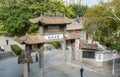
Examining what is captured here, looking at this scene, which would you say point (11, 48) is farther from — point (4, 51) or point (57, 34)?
point (57, 34)

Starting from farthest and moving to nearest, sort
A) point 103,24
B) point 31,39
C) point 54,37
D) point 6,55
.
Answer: point 103,24, point 6,55, point 54,37, point 31,39

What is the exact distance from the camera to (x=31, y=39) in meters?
24.5

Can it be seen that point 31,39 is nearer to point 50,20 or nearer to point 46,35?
point 46,35

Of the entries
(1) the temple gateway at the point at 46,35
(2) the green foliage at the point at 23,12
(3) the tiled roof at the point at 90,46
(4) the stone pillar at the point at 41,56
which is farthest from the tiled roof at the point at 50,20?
(2) the green foliage at the point at 23,12

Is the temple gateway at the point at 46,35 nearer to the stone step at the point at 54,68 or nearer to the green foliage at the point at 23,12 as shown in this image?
the stone step at the point at 54,68

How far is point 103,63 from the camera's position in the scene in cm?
2928

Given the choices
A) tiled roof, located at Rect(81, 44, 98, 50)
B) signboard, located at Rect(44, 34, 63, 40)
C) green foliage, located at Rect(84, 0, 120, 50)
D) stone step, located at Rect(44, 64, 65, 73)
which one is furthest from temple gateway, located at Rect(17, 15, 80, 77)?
green foliage, located at Rect(84, 0, 120, 50)

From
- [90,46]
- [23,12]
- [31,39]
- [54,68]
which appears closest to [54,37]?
[54,68]

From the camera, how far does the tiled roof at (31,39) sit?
24.0 metres

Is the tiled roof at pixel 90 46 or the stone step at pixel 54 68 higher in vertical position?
the tiled roof at pixel 90 46

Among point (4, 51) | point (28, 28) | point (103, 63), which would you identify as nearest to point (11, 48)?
point (4, 51)

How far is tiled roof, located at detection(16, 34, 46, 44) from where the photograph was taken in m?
24.0

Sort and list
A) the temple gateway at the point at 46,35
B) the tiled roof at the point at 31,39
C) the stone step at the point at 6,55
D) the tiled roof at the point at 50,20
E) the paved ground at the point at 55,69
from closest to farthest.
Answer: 1. the tiled roof at the point at 31,39
2. the temple gateway at the point at 46,35
3. the paved ground at the point at 55,69
4. the tiled roof at the point at 50,20
5. the stone step at the point at 6,55

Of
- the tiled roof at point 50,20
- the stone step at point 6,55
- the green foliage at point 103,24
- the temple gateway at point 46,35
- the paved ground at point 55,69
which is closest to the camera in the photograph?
the temple gateway at point 46,35
